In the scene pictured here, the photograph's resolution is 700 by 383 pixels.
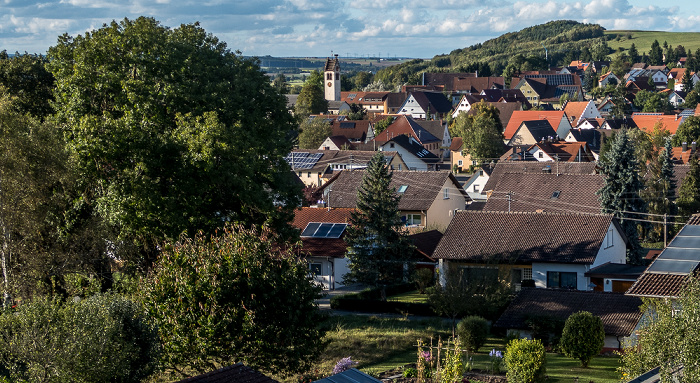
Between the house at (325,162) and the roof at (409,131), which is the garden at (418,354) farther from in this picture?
the roof at (409,131)

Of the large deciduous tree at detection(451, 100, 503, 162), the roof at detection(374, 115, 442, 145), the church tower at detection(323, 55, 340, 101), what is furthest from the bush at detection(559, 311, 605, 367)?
the church tower at detection(323, 55, 340, 101)

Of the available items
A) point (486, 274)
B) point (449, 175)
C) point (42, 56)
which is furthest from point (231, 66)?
point (449, 175)

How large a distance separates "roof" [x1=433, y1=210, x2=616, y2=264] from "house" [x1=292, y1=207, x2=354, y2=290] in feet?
18.0

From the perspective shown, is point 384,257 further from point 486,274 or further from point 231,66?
point 231,66

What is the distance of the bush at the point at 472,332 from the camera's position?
1049 inches

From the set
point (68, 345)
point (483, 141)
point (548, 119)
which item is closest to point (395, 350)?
point (68, 345)

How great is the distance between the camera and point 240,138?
87.6ft

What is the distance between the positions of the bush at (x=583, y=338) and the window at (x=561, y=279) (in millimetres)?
11592

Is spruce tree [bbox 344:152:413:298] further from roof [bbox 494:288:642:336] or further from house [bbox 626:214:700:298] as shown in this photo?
house [bbox 626:214:700:298]

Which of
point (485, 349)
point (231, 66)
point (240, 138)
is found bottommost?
point (485, 349)

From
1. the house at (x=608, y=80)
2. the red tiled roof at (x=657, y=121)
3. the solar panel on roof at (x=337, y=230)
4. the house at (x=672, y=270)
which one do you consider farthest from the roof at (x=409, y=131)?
the house at (x=608, y=80)

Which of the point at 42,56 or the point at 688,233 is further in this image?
the point at 42,56

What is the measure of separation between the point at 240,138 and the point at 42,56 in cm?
1518

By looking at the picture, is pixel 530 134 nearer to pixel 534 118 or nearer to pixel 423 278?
pixel 534 118
